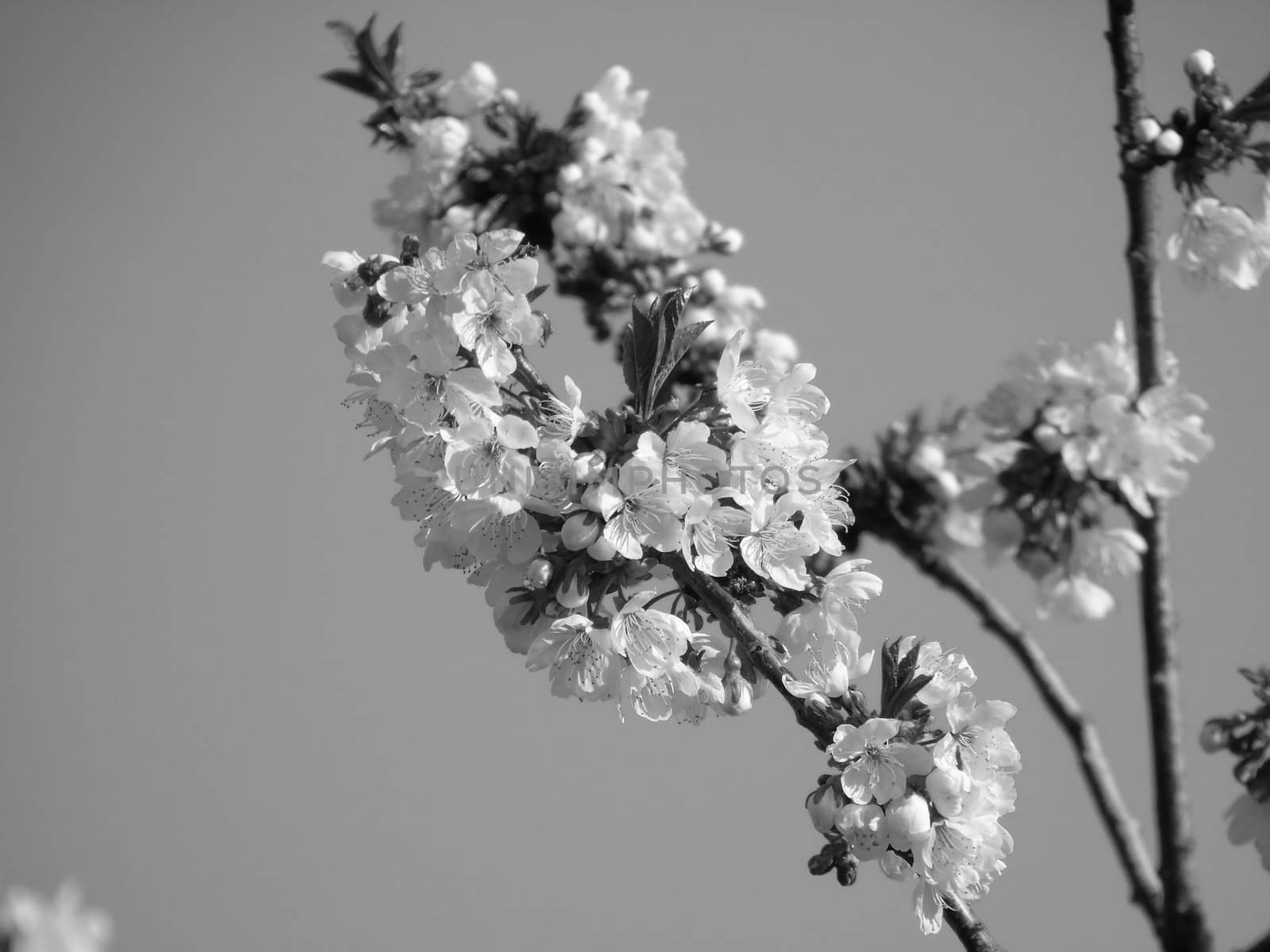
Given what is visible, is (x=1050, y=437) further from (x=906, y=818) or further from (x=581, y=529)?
(x=581, y=529)

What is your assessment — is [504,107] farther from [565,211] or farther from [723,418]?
[723,418]

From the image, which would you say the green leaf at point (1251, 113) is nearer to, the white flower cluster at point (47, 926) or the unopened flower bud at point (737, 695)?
the unopened flower bud at point (737, 695)

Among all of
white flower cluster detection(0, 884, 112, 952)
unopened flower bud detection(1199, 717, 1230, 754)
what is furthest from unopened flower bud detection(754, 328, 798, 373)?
white flower cluster detection(0, 884, 112, 952)

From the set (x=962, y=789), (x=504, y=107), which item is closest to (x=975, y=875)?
(x=962, y=789)

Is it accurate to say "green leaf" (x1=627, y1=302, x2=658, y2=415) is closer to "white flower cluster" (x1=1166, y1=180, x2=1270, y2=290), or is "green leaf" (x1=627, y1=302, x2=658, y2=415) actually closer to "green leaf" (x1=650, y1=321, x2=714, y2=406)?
"green leaf" (x1=650, y1=321, x2=714, y2=406)

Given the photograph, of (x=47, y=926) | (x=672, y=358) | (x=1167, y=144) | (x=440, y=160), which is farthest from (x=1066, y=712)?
(x=47, y=926)
